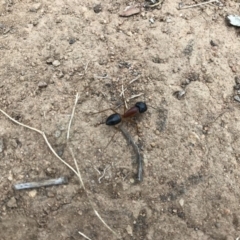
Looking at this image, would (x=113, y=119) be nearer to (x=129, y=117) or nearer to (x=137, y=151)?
(x=129, y=117)

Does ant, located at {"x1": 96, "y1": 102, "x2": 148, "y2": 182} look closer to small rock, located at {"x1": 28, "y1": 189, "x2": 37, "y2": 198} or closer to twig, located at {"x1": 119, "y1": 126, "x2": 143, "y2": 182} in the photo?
twig, located at {"x1": 119, "y1": 126, "x2": 143, "y2": 182}

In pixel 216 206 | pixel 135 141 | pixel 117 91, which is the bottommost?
pixel 216 206

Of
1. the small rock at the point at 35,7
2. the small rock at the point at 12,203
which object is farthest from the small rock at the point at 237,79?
the small rock at the point at 12,203

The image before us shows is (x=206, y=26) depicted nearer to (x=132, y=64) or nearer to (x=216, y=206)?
(x=132, y=64)

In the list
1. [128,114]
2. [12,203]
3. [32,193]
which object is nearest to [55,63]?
[128,114]

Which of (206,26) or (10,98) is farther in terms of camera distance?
(206,26)

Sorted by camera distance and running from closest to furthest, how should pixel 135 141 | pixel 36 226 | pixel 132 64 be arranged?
pixel 36 226, pixel 135 141, pixel 132 64

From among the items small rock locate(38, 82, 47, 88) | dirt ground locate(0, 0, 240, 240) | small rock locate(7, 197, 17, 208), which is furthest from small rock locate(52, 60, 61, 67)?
small rock locate(7, 197, 17, 208)

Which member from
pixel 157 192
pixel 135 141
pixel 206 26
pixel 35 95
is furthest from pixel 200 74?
pixel 35 95
